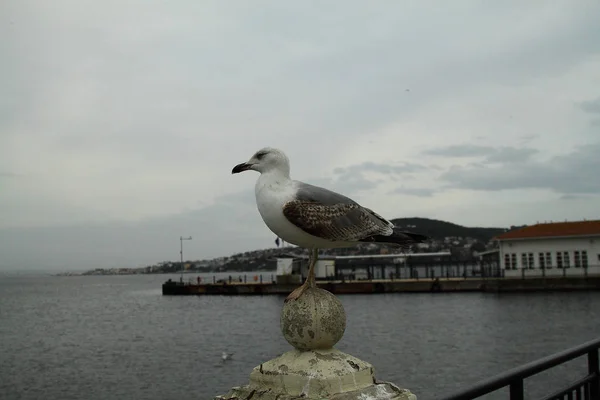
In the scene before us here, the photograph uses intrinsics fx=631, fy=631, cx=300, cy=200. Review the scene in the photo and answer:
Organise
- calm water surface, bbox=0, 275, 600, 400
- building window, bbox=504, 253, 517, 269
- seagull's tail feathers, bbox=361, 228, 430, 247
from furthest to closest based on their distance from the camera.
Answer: building window, bbox=504, 253, 517, 269, calm water surface, bbox=0, 275, 600, 400, seagull's tail feathers, bbox=361, 228, 430, 247

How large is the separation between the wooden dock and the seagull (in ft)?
180

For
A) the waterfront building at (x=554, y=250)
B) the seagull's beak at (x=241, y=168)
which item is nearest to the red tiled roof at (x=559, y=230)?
the waterfront building at (x=554, y=250)

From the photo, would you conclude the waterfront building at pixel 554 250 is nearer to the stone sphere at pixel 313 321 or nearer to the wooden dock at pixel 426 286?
the wooden dock at pixel 426 286

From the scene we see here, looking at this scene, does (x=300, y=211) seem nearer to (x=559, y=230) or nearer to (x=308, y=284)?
(x=308, y=284)

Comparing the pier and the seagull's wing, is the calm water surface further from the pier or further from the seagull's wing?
the seagull's wing

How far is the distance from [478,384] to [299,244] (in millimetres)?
1134

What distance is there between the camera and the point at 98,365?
33656mm

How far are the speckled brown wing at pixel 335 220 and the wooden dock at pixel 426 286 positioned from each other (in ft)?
180

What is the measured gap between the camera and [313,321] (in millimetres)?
2807

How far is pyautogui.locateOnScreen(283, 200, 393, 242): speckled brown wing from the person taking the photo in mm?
3221

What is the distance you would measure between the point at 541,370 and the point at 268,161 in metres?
2.08

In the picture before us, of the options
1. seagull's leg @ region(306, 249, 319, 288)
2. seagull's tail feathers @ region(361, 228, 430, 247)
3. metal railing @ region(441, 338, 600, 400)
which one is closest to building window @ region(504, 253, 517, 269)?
metal railing @ region(441, 338, 600, 400)

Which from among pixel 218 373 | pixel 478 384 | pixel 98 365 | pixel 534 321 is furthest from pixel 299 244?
pixel 534 321

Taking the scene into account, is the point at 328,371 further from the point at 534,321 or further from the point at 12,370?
the point at 534,321
